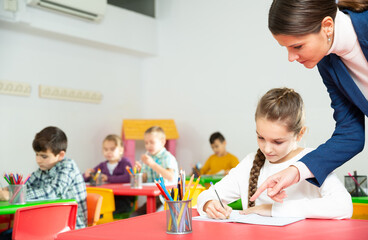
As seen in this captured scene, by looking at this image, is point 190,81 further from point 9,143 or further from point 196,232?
point 196,232

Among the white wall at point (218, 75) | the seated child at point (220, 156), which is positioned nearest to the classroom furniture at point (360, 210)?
the white wall at point (218, 75)

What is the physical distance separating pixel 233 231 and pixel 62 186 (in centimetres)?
182

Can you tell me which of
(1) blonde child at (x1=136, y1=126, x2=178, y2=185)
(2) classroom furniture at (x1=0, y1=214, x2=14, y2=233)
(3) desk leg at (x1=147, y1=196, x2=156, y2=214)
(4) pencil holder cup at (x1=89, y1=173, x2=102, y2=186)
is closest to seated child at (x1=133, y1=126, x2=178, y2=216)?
(1) blonde child at (x1=136, y1=126, x2=178, y2=185)

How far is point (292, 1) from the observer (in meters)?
1.25

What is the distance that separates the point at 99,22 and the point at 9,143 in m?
1.79

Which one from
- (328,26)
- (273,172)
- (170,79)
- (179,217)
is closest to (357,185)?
(273,172)

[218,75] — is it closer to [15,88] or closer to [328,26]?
[15,88]

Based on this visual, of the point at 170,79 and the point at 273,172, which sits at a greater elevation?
the point at 170,79

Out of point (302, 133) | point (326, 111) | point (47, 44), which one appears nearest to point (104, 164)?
point (47, 44)

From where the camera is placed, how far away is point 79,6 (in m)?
5.14

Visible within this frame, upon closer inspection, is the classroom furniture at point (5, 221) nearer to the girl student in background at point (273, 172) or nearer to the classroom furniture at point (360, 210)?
the girl student in background at point (273, 172)

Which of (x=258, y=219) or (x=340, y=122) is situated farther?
(x=340, y=122)

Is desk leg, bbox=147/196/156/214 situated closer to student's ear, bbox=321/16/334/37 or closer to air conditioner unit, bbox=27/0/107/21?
student's ear, bbox=321/16/334/37

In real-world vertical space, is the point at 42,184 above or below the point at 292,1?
below
